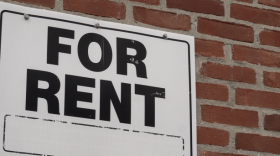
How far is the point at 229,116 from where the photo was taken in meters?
2.13

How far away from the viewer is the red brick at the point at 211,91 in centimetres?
212

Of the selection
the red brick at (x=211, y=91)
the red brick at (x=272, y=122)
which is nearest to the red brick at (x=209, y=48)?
the red brick at (x=211, y=91)

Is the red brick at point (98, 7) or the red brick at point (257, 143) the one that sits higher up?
the red brick at point (98, 7)

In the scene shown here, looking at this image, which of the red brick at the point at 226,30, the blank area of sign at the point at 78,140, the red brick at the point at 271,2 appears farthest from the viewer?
the red brick at the point at 271,2

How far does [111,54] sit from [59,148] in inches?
13.5

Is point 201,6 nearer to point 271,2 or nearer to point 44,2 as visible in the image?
point 271,2

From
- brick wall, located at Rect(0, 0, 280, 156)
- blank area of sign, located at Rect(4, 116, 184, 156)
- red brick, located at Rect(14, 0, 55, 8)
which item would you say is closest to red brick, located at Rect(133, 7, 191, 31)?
brick wall, located at Rect(0, 0, 280, 156)

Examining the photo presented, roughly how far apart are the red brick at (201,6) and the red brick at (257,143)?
43cm

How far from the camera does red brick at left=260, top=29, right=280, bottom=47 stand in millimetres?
2275

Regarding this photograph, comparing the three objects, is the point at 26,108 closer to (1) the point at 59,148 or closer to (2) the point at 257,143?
(1) the point at 59,148

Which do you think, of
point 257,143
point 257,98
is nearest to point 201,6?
point 257,98

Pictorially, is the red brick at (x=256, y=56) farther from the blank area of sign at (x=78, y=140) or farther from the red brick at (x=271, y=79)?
the blank area of sign at (x=78, y=140)

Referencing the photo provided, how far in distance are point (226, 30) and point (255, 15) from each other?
Result: 0.45 ft

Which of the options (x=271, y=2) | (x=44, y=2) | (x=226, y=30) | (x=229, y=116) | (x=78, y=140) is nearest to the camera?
(x=78, y=140)
